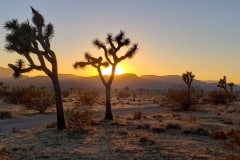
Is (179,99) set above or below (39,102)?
above

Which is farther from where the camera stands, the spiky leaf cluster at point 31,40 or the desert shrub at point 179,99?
the desert shrub at point 179,99

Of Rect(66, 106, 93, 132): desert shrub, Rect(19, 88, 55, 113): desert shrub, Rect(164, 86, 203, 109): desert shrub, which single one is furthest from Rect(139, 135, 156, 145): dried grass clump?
Rect(164, 86, 203, 109): desert shrub

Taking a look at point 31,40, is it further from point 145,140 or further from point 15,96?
point 15,96

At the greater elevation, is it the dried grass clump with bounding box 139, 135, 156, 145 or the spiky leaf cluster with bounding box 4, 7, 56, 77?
the spiky leaf cluster with bounding box 4, 7, 56, 77

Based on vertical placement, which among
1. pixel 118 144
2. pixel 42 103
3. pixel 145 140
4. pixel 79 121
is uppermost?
pixel 42 103

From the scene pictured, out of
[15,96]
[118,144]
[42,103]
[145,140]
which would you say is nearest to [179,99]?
[42,103]

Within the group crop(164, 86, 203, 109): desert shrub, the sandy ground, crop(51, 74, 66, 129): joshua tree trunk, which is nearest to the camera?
the sandy ground

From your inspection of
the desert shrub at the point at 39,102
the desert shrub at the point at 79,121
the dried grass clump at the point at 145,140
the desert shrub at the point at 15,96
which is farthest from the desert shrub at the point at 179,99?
the dried grass clump at the point at 145,140

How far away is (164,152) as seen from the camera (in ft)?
51.7

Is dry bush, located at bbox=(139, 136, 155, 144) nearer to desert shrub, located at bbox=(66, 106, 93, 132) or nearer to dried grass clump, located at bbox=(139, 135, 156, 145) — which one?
dried grass clump, located at bbox=(139, 135, 156, 145)

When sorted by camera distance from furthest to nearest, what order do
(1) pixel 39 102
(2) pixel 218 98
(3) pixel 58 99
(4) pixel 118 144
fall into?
(2) pixel 218 98 → (1) pixel 39 102 → (3) pixel 58 99 → (4) pixel 118 144

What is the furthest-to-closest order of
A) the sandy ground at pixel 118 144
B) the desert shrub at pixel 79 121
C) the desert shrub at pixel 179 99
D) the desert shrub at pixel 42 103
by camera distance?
1. the desert shrub at pixel 179 99
2. the desert shrub at pixel 42 103
3. the desert shrub at pixel 79 121
4. the sandy ground at pixel 118 144

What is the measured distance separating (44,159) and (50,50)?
314 inches

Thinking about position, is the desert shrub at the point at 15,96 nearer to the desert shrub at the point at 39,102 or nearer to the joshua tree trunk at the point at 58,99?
the desert shrub at the point at 39,102
